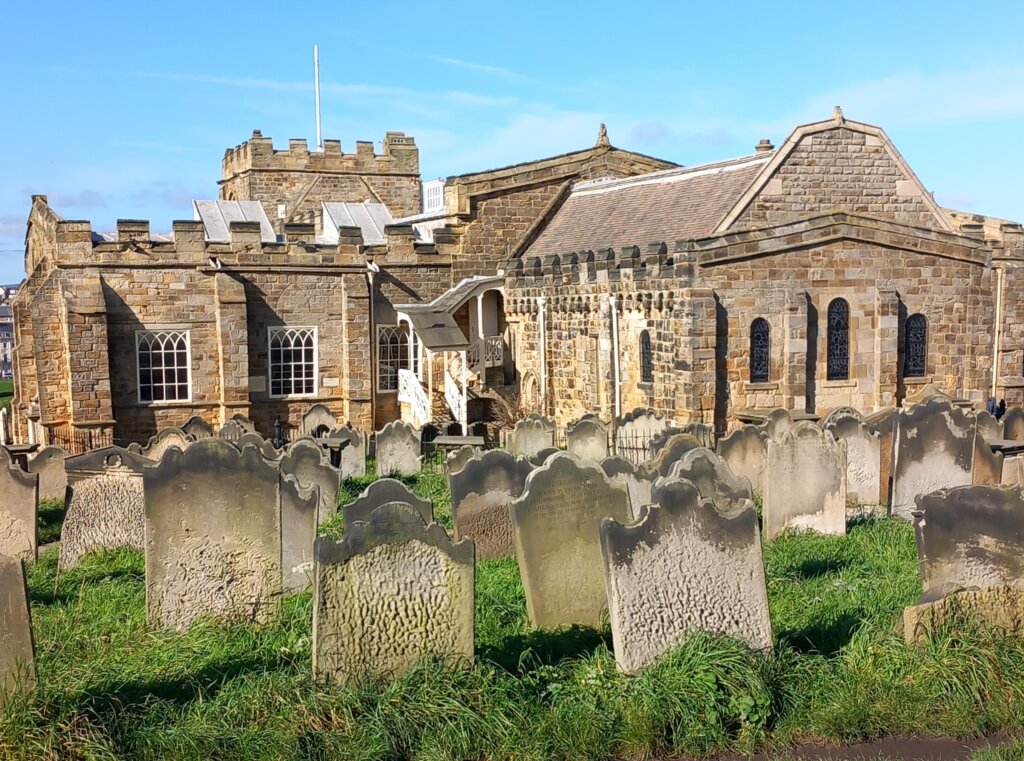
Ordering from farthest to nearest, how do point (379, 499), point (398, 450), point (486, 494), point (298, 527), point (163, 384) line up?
point (163, 384) < point (398, 450) < point (486, 494) < point (298, 527) < point (379, 499)

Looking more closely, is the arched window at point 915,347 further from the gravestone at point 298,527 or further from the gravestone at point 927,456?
the gravestone at point 298,527

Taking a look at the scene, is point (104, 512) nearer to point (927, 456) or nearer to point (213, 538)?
point (213, 538)

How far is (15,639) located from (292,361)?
20.0m

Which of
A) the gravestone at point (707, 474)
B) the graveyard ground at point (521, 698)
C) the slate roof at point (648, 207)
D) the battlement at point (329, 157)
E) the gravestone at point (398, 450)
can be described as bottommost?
the graveyard ground at point (521, 698)

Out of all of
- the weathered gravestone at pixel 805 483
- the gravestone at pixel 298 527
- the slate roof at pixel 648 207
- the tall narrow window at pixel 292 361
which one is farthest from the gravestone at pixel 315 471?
the tall narrow window at pixel 292 361

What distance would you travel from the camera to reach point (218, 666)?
8227mm

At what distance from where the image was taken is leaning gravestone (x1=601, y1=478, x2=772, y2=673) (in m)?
7.82

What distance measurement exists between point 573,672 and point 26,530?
7247 mm

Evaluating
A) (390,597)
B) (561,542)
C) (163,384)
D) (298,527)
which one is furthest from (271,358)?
(390,597)

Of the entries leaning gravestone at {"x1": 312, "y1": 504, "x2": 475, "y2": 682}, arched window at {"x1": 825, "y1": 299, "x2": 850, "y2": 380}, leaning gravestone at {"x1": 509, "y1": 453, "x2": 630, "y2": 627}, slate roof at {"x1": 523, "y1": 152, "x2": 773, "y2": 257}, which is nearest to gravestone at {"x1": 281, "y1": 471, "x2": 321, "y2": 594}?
leaning gravestone at {"x1": 509, "y1": 453, "x2": 630, "y2": 627}

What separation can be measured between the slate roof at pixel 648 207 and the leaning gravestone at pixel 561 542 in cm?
1277

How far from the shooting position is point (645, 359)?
22312mm

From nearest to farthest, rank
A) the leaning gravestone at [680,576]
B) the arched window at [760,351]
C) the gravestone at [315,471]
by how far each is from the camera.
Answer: the leaning gravestone at [680,576] → the gravestone at [315,471] → the arched window at [760,351]

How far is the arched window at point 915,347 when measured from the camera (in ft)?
71.7
